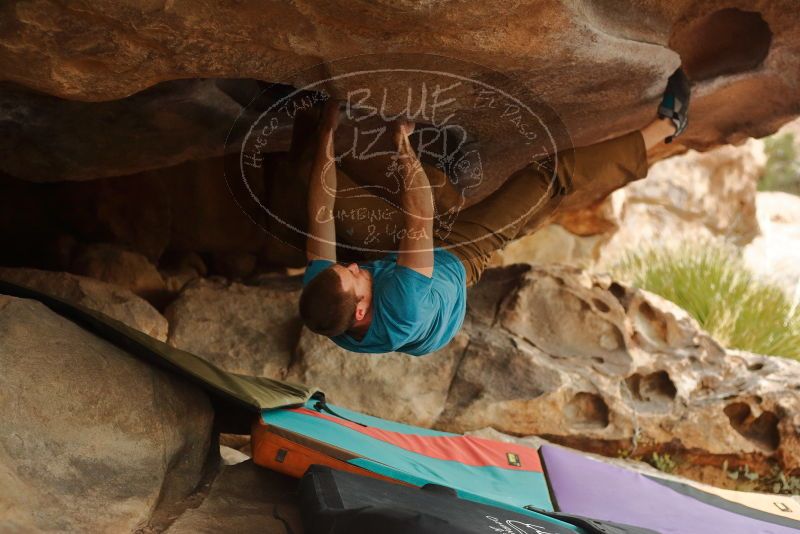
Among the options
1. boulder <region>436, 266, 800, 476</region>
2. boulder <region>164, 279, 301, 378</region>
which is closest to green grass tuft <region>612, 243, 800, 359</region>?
boulder <region>436, 266, 800, 476</region>

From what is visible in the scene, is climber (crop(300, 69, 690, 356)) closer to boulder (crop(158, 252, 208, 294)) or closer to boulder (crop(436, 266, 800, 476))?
boulder (crop(436, 266, 800, 476))

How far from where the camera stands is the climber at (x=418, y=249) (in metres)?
2.92

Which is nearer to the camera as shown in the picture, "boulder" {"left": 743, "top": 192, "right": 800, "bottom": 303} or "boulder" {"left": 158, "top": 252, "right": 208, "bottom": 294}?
"boulder" {"left": 158, "top": 252, "right": 208, "bottom": 294}

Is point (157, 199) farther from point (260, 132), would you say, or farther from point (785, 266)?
point (785, 266)

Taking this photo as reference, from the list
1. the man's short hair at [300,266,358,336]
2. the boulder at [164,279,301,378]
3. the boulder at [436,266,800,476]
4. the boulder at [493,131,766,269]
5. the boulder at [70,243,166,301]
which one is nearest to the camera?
the man's short hair at [300,266,358,336]

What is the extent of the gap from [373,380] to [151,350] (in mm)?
1677

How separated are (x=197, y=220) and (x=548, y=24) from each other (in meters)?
3.15

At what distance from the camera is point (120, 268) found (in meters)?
4.70

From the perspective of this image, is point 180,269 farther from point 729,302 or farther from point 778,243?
point 778,243

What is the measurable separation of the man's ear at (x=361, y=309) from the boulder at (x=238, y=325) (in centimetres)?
163

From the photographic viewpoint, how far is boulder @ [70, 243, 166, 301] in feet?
15.4

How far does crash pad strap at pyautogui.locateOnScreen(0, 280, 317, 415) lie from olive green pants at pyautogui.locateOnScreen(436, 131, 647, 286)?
104cm

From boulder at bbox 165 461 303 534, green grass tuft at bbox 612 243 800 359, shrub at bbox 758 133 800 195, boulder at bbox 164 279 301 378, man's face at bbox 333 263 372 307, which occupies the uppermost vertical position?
shrub at bbox 758 133 800 195

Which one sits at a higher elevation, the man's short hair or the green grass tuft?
the green grass tuft
